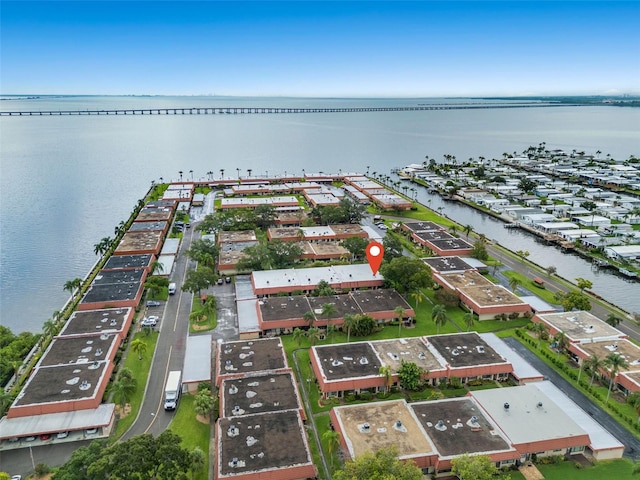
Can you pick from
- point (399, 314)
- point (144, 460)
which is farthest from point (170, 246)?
point (144, 460)

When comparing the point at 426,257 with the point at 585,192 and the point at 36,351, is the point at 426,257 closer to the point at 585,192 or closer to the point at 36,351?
the point at 36,351

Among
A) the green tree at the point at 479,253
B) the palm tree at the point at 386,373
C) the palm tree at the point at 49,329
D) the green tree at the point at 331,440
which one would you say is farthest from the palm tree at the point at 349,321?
the palm tree at the point at 49,329

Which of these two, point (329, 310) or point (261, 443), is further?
point (329, 310)

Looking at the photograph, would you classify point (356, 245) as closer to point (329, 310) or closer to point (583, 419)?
point (329, 310)

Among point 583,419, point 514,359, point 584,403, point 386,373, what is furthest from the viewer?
point 514,359

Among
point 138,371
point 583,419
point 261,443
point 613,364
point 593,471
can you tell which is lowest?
point 593,471

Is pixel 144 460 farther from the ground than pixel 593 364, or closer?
farther from the ground

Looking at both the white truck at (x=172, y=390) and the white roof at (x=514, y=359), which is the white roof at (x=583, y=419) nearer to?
the white roof at (x=514, y=359)
